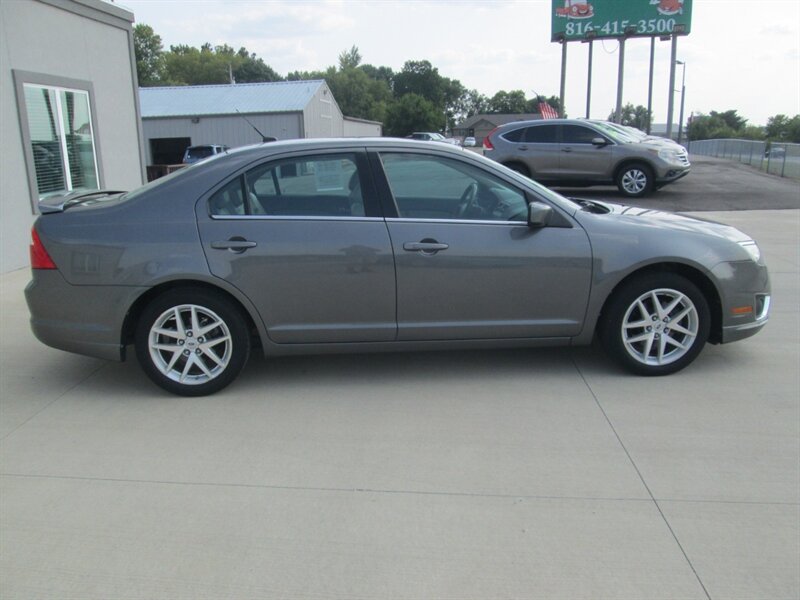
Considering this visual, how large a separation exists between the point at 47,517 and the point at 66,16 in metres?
9.09

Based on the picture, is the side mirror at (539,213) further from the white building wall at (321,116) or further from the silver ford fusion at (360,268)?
the white building wall at (321,116)

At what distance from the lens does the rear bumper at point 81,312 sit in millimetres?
4410

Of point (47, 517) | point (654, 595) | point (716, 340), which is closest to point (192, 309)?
point (47, 517)

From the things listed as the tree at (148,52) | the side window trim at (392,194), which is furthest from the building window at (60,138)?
the tree at (148,52)

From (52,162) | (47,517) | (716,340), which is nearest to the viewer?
(47,517)

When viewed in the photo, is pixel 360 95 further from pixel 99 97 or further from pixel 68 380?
pixel 68 380

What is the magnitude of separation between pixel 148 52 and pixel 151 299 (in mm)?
98127

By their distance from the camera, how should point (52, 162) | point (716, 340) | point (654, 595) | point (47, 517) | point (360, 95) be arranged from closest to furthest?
point (654, 595) → point (47, 517) → point (716, 340) → point (52, 162) → point (360, 95)

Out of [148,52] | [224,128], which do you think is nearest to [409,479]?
[224,128]

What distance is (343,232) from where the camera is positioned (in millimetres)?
4453

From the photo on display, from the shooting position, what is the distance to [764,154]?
76.9ft

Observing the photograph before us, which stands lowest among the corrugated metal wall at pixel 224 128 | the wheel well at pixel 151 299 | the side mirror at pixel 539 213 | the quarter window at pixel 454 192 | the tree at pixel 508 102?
the wheel well at pixel 151 299

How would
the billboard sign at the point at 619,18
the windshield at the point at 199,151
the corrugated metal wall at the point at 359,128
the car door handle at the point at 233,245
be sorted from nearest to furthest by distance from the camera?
the car door handle at the point at 233,245, the billboard sign at the point at 619,18, the windshield at the point at 199,151, the corrugated metal wall at the point at 359,128

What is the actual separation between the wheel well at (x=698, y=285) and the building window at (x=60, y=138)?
779 centimetres
